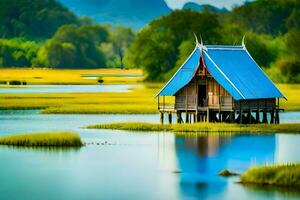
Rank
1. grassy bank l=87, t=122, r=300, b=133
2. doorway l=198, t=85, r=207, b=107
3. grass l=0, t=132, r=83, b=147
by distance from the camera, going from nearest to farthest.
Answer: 1. grass l=0, t=132, r=83, b=147
2. grassy bank l=87, t=122, r=300, b=133
3. doorway l=198, t=85, r=207, b=107

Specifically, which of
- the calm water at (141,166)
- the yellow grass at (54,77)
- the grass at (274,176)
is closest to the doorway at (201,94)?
the calm water at (141,166)

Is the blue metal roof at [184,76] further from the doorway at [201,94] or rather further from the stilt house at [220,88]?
the doorway at [201,94]

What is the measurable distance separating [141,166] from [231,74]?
60.3ft

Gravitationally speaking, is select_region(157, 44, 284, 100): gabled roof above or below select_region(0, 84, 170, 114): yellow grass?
above

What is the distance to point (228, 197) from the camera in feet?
122

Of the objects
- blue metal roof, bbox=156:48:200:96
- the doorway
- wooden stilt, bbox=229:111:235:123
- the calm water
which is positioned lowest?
the calm water

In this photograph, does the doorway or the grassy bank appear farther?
the doorway

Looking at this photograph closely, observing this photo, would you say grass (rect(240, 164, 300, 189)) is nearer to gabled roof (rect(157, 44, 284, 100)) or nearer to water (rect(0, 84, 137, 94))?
gabled roof (rect(157, 44, 284, 100))

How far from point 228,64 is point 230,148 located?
12.8 m

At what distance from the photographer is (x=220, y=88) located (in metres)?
62.6

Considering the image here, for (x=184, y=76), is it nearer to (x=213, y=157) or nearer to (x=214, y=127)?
(x=214, y=127)

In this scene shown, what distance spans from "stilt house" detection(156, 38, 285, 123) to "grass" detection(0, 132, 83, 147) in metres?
12.4

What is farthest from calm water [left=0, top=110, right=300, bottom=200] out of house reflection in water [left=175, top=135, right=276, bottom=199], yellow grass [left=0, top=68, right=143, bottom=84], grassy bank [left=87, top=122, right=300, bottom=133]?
yellow grass [left=0, top=68, right=143, bottom=84]

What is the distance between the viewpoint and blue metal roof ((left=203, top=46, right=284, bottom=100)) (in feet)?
203
